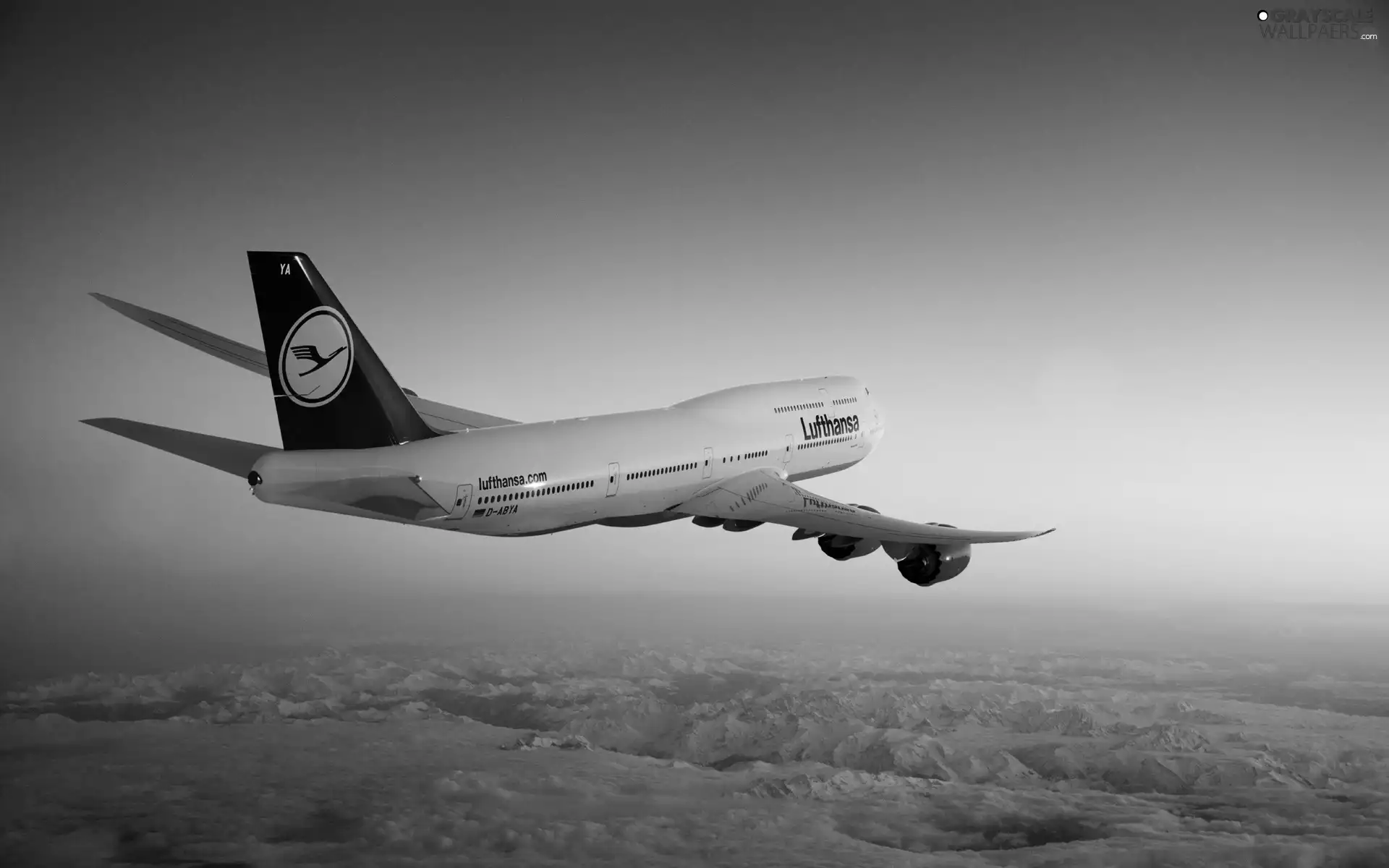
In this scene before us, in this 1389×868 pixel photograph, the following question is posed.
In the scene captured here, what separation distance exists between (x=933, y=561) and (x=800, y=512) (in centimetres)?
376

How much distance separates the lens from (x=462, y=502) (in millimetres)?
21578

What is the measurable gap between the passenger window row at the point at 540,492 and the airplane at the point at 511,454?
34mm

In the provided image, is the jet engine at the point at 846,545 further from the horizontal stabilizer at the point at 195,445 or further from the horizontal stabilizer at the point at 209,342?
the horizontal stabilizer at the point at 209,342

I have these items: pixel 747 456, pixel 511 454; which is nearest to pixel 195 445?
pixel 511 454

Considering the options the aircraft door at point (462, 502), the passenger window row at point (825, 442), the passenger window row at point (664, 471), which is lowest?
the aircraft door at point (462, 502)

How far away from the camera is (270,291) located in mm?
18875

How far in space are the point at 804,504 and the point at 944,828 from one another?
75.6 m

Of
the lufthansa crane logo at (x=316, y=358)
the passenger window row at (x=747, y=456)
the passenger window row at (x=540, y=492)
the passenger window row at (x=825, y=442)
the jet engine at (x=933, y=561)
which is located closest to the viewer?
the lufthansa crane logo at (x=316, y=358)

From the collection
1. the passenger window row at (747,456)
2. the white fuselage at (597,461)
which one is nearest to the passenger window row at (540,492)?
the white fuselage at (597,461)

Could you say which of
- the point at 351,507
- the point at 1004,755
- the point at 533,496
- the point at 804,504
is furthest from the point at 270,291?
the point at 1004,755

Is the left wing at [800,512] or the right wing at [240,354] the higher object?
the right wing at [240,354]

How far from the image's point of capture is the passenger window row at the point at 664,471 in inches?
1011

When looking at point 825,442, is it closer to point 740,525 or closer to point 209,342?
point 740,525

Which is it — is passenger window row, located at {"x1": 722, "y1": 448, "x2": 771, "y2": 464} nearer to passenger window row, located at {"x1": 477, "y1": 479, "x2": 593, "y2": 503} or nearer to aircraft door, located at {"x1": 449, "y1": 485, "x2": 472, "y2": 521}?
passenger window row, located at {"x1": 477, "y1": 479, "x2": 593, "y2": 503}
